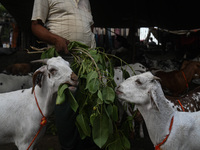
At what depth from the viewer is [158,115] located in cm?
202

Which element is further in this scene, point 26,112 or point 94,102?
point 26,112

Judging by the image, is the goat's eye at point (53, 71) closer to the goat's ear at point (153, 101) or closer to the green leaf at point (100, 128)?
the green leaf at point (100, 128)

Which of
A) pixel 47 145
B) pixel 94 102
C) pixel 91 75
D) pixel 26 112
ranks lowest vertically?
pixel 47 145

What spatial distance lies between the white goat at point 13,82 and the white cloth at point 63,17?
2500 mm

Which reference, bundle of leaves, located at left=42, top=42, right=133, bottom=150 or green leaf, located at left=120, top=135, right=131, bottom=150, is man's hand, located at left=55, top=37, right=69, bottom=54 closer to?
bundle of leaves, located at left=42, top=42, right=133, bottom=150

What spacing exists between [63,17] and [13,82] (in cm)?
275

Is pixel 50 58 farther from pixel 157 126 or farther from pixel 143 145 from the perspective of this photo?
pixel 143 145

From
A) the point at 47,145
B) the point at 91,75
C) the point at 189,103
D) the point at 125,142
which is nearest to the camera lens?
the point at 91,75

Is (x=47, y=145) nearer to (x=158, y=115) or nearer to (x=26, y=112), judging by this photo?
(x=26, y=112)

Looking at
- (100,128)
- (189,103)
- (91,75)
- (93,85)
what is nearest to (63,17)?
(91,75)

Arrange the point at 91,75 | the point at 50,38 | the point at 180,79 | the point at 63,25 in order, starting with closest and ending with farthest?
the point at 91,75, the point at 50,38, the point at 63,25, the point at 180,79

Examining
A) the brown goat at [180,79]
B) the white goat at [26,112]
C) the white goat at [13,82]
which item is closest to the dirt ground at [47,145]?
the white goat at [26,112]

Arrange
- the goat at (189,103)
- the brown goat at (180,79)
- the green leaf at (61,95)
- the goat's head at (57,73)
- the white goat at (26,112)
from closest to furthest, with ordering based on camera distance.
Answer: the green leaf at (61,95) → the goat's head at (57,73) → the white goat at (26,112) → the goat at (189,103) → the brown goat at (180,79)

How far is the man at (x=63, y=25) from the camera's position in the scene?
7.95 ft
